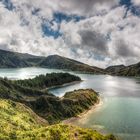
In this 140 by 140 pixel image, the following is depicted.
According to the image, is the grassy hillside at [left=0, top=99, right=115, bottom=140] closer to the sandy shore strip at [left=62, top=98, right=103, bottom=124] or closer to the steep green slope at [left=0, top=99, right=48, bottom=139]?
the steep green slope at [left=0, top=99, right=48, bottom=139]

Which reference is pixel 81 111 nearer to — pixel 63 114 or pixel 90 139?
pixel 63 114

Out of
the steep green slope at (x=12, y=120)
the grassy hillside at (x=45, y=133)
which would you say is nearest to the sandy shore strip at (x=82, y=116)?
the steep green slope at (x=12, y=120)

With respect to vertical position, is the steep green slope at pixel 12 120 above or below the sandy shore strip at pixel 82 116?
above

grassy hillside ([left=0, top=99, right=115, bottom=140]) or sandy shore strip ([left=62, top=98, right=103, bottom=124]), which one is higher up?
grassy hillside ([left=0, top=99, right=115, bottom=140])

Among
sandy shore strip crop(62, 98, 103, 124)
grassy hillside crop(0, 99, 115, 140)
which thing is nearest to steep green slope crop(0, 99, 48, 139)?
grassy hillside crop(0, 99, 115, 140)

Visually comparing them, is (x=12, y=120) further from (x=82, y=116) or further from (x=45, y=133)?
(x=82, y=116)

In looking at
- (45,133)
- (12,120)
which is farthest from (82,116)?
(45,133)

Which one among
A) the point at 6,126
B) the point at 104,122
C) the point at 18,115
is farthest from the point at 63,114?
the point at 6,126

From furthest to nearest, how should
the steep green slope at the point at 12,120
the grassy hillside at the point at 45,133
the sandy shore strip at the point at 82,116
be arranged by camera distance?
the sandy shore strip at the point at 82,116, the steep green slope at the point at 12,120, the grassy hillside at the point at 45,133

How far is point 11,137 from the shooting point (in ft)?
285

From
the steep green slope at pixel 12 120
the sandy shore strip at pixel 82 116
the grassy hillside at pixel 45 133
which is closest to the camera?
the grassy hillside at pixel 45 133

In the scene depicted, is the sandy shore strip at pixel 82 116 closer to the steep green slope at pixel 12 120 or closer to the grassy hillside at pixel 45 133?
the steep green slope at pixel 12 120

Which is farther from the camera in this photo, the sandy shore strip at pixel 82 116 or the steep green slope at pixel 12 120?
the sandy shore strip at pixel 82 116

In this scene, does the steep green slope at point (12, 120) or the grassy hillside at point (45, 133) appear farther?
the steep green slope at point (12, 120)
